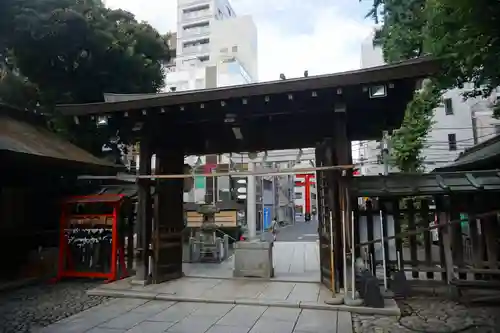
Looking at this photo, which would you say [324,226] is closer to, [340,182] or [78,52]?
[340,182]

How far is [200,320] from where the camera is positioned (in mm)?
5527

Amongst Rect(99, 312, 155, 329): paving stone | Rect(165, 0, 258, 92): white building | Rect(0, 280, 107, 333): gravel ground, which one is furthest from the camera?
Rect(165, 0, 258, 92): white building

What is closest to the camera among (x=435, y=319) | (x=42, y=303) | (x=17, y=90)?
(x=435, y=319)

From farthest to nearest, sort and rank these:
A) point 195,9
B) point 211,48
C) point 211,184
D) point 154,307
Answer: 1. point 195,9
2. point 211,48
3. point 211,184
4. point 154,307

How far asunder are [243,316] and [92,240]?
486 centimetres

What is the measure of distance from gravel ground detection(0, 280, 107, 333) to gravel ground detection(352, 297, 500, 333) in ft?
15.7

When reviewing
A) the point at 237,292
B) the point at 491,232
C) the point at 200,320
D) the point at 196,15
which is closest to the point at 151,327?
the point at 200,320

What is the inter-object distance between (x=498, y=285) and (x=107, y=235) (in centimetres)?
830

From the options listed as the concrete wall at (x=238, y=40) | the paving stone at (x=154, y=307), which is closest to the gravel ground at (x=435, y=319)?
the paving stone at (x=154, y=307)

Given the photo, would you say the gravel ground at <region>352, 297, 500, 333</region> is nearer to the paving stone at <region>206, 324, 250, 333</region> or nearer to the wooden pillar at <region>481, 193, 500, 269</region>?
the wooden pillar at <region>481, 193, 500, 269</region>

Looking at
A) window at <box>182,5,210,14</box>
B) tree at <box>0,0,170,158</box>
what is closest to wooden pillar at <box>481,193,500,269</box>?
tree at <box>0,0,170,158</box>

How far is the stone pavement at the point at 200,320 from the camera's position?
16.8ft

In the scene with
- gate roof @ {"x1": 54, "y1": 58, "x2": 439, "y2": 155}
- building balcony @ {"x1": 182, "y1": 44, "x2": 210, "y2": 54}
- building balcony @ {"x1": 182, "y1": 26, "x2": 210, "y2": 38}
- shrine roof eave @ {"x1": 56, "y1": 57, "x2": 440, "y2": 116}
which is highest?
building balcony @ {"x1": 182, "y1": 26, "x2": 210, "y2": 38}

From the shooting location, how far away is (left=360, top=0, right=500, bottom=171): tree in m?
4.05
